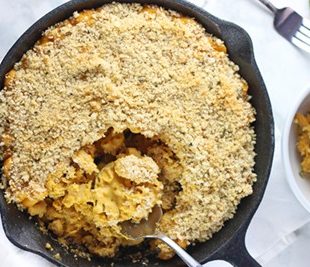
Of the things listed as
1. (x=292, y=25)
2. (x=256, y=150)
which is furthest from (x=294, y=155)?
(x=292, y=25)

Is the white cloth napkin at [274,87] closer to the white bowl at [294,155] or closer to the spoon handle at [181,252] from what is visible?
the white bowl at [294,155]

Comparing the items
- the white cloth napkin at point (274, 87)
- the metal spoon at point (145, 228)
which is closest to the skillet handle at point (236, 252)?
the metal spoon at point (145, 228)

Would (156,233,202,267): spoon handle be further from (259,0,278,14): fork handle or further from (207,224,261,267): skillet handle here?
(259,0,278,14): fork handle

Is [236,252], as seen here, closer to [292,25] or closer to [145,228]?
[145,228]

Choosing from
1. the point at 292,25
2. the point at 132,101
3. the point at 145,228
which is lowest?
the point at 145,228

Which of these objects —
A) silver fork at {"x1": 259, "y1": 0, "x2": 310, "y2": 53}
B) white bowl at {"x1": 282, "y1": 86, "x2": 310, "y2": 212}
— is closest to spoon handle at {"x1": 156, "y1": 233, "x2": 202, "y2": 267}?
white bowl at {"x1": 282, "y1": 86, "x2": 310, "y2": 212}
